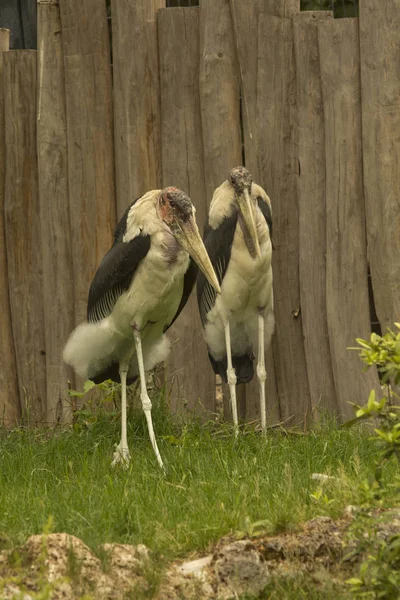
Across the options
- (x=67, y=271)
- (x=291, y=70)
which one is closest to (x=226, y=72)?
(x=291, y=70)

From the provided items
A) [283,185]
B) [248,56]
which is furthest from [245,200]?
[248,56]

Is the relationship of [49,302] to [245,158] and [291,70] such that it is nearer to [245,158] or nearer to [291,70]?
[245,158]

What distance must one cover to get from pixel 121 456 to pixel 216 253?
1559mm

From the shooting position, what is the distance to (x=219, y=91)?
23.4ft

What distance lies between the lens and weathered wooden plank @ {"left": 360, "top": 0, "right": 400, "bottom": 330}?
658 centimetres

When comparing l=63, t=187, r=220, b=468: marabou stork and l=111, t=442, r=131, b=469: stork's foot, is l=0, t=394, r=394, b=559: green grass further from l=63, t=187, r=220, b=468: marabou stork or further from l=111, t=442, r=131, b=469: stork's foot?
l=63, t=187, r=220, b=468: marabou stork

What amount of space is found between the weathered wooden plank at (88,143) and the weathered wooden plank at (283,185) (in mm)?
1032

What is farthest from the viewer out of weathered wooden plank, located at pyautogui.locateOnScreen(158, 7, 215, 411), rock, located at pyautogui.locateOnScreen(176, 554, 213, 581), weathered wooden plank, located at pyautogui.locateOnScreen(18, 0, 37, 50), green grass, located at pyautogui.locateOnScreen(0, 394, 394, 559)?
weathered wooden plank, located at pyautogui.locateOnScreen(18, 0, 37, 50)

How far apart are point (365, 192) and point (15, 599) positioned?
387cm

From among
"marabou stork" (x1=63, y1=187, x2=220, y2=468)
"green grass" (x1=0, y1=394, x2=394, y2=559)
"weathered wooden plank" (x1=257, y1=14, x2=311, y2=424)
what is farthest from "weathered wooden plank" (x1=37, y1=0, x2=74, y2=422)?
"weathered wooden plank" (x1=257, y1=14, x2=311, y2=424)

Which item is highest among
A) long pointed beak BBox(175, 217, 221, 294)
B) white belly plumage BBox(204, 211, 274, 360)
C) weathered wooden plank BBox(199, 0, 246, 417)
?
weathered wooden plank BBox(199, 0, 246, 417)

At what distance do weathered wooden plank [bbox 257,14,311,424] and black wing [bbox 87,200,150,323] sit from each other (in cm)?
104

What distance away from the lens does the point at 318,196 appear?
6.90 m

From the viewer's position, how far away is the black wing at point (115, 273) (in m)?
6.39
